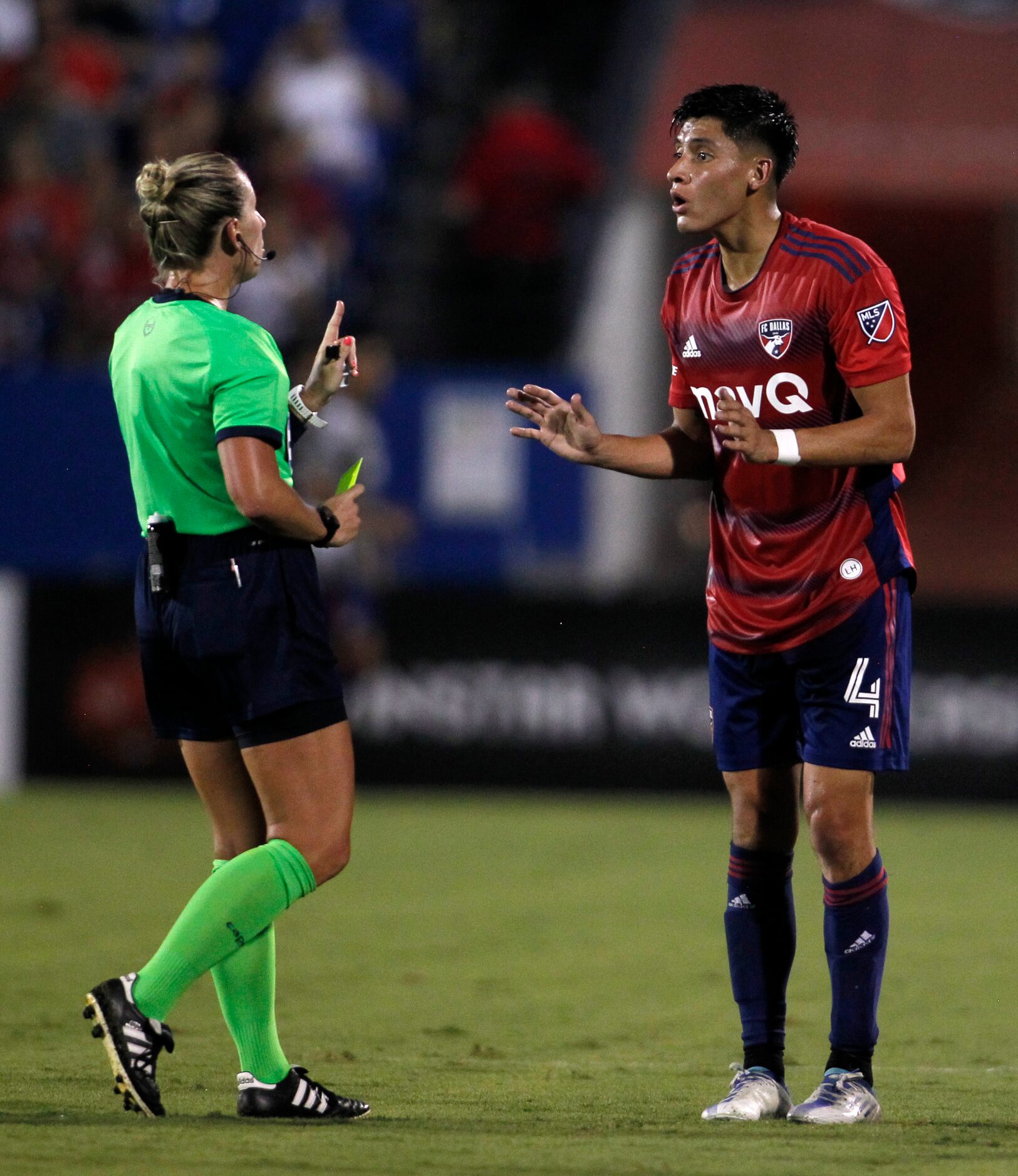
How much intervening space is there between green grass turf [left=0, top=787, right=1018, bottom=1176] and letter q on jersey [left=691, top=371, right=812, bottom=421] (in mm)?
1638

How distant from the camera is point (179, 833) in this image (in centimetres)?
998

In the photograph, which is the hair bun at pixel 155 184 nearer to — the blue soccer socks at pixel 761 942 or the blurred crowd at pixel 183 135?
the blue soccer socks at pixel 761 942

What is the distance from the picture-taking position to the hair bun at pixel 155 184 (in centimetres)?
411

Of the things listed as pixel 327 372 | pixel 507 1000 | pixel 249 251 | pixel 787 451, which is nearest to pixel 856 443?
pixel 787 451

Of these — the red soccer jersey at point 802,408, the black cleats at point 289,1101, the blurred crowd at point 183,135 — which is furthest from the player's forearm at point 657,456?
the blurred crowd at point 183,135

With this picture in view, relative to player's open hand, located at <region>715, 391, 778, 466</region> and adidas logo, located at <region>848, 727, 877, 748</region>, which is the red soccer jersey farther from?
adidas logo, located at <region>848, 727, 877, 748</region>

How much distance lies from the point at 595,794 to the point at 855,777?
7058 millimetres

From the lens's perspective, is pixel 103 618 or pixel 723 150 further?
pixel 103 618

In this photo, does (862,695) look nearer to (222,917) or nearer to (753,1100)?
(753,1100)

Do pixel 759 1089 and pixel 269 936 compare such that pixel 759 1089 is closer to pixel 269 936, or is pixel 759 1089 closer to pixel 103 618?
pixel 269 936

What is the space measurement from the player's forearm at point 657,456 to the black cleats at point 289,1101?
1.60m

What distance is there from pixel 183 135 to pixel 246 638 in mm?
9677

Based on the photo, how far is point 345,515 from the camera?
4.26 meters

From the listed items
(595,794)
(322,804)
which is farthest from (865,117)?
(322,804)
